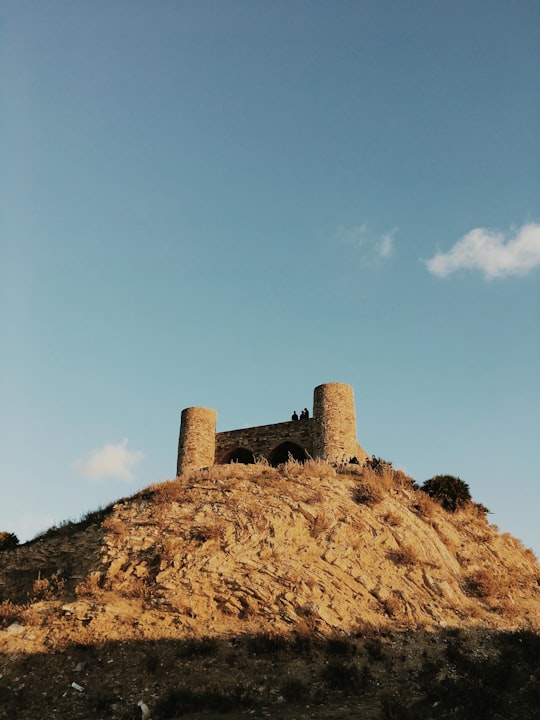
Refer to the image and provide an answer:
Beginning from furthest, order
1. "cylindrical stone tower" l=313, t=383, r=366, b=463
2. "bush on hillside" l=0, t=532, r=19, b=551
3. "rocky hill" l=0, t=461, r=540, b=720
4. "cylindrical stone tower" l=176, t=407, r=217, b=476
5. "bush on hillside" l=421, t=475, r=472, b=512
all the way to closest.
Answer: "cylindrical stone tower" l=176, t=407, r=217, b=476 → "cylindrical stone tower" l=313, t=383, r=366, b=463 → "bush on hillside" l=421, t=475, r=472, b=512 → "bush on hillside" l=0, t=532, r=19, b=551 → "rocky hill" l=0, t=461, r=540, b=720

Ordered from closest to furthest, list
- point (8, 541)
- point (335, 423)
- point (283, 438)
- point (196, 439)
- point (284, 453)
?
1. point (8, 541)
2. point (335, 423)
3. point (196, 439)
4. point (283, 438)
5. point (284, 453)

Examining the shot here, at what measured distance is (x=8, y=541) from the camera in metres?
21.8

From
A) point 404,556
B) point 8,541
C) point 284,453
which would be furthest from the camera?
point 284,453

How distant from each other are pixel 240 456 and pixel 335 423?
287 inches

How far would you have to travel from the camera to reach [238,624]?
1488 centimetres

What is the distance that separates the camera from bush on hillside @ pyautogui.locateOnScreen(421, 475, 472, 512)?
928 inches

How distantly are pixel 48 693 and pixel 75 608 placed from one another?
98.1 inches

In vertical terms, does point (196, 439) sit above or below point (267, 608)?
above

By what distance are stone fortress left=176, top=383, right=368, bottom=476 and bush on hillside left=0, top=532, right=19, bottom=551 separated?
33.3 ft

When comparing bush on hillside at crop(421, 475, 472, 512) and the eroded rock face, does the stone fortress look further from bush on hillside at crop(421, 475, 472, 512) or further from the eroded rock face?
the eroded rock face

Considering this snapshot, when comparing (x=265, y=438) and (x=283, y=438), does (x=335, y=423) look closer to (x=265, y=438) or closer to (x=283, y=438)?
(x=283, y=438)

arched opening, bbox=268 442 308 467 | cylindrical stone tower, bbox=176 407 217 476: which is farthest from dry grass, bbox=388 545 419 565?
cylindrical stone tower, bbox=176 407 217 476

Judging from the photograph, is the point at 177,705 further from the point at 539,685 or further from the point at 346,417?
the point at 346,417

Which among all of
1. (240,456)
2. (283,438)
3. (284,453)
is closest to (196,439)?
(240,456)
